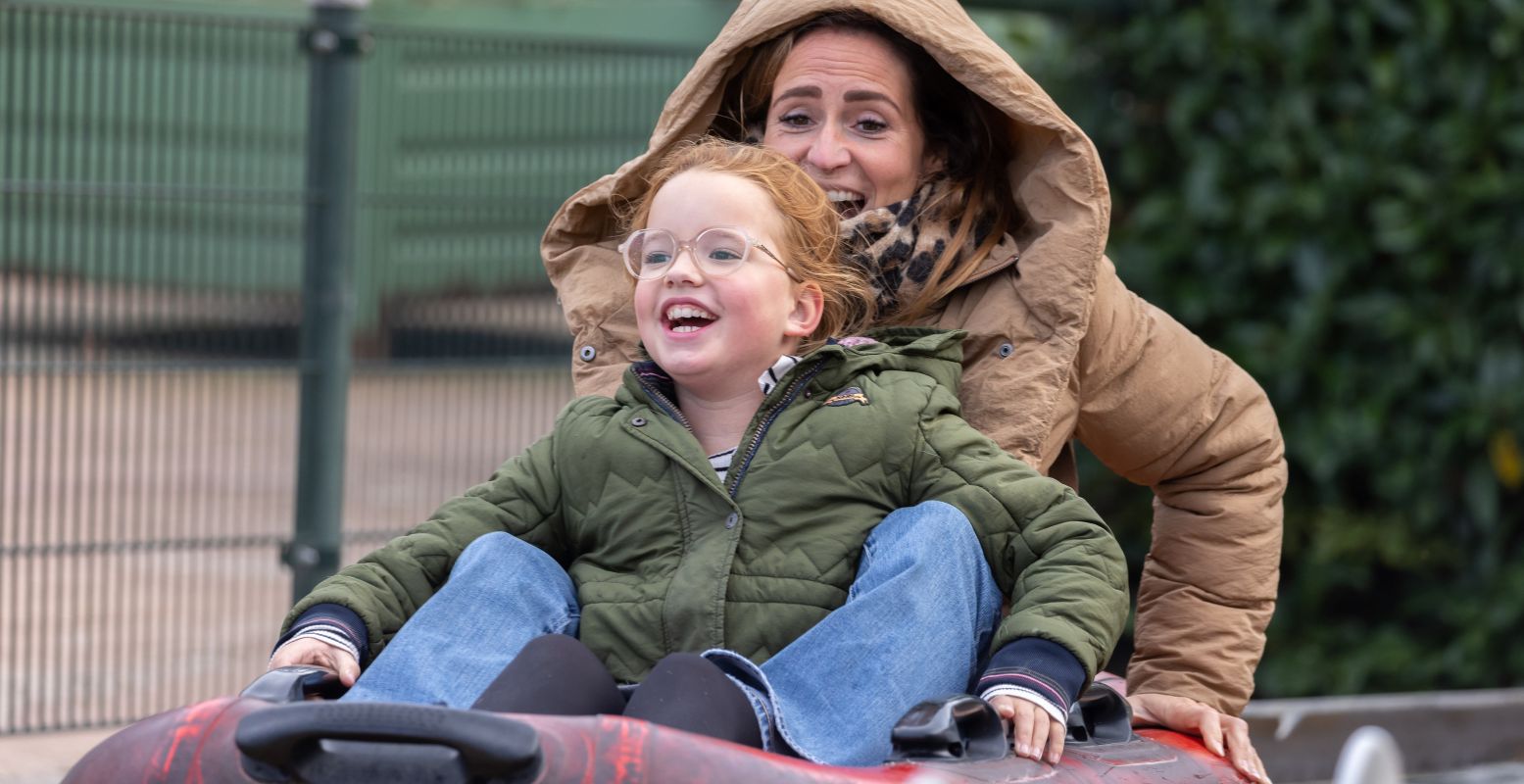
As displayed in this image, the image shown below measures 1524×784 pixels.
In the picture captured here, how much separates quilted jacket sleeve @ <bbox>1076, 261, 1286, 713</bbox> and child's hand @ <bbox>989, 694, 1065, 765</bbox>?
0.88 m

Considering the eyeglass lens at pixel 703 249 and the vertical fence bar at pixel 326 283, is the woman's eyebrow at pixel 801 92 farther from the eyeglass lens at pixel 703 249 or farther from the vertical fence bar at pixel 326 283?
the vertical fence bar at pixel 326 283

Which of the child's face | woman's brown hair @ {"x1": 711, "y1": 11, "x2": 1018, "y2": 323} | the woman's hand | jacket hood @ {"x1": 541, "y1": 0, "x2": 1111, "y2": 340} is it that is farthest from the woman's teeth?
the woman's hand

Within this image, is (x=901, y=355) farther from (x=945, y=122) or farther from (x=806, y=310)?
(x=945, y=122)

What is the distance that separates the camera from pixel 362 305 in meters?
5.17

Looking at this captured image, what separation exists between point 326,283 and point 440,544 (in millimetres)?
2516

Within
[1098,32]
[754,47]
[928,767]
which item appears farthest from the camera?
[1098,32]

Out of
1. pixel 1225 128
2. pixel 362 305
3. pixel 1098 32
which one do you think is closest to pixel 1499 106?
pixel 1225 128

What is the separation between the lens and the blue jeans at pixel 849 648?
2.18 m

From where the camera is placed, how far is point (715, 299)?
8.19 ft

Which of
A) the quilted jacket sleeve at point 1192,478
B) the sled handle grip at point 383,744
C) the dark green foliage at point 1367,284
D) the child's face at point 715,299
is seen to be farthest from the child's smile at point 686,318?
the dark green foliage at point 1367,284

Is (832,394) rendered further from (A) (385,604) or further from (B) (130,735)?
(B) (130,735)

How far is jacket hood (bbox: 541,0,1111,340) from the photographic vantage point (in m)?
2.82

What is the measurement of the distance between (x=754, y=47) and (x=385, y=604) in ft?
3.83

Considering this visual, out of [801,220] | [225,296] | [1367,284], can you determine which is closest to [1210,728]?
[801,220]
